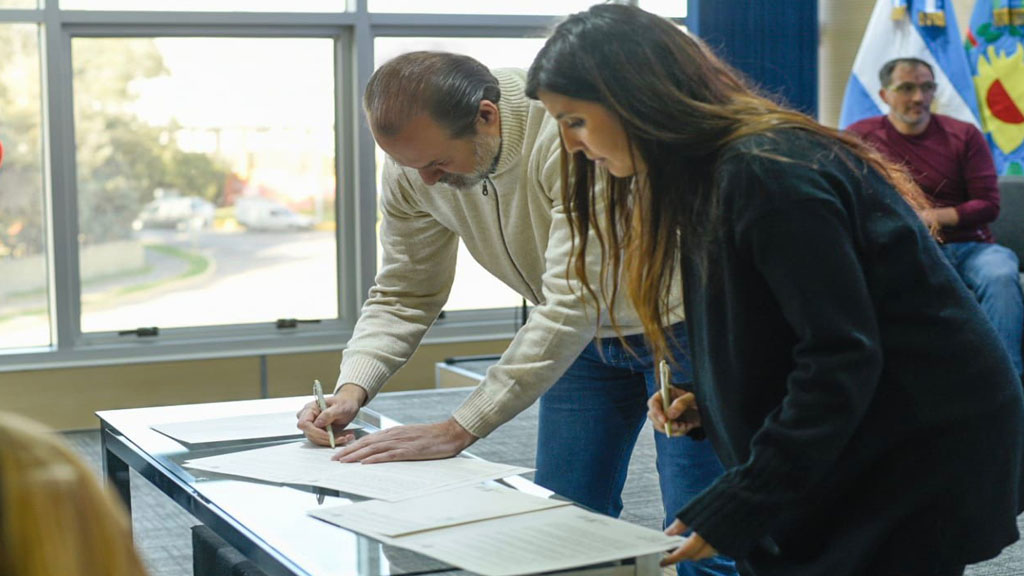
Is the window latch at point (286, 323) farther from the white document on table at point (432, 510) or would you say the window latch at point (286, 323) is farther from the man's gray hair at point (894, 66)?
the white document on table at point (432, 510)

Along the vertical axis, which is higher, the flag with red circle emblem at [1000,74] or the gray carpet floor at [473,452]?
the flag with red circle emblem at [1000,74]

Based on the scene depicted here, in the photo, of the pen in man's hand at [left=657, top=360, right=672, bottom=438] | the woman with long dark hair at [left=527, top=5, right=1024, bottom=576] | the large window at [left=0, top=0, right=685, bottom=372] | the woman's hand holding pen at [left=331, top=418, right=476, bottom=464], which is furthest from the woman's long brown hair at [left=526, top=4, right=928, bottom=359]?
the large window at [left=0, top=0, right=685, bottom=372]

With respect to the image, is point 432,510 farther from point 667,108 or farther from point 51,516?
point 51,516

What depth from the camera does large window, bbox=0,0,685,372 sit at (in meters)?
5.07

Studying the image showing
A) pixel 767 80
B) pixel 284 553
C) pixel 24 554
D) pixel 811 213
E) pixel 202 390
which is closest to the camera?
pixel 24 554

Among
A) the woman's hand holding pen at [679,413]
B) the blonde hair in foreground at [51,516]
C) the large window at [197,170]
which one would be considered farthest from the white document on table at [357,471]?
the large window at [197,170]

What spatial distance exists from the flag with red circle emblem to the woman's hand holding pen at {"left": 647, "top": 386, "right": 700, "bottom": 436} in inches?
184

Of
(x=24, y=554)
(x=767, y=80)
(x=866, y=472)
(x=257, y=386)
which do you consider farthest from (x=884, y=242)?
(x=767, y=80)

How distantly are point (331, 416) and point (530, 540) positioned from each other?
26.9 inches

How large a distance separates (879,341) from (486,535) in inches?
17.6

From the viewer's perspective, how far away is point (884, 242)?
1197 mm

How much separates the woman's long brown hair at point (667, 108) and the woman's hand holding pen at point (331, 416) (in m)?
0.72

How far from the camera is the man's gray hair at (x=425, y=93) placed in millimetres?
1836

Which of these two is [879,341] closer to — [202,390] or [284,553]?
[284,553]
